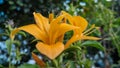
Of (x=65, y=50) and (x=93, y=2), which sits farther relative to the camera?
(x=93, y=2)

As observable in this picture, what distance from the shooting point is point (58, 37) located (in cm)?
76

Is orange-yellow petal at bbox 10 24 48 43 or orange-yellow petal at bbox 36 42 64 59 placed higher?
orange-yellow petal at bbox 10 24 48 43

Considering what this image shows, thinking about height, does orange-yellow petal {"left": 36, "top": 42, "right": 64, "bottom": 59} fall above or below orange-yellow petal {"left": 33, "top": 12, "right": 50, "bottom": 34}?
below

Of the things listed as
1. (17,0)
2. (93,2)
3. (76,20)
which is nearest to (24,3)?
(17,0)

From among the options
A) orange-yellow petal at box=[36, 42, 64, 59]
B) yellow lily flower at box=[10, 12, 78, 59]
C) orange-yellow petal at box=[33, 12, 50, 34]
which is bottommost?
orange-yellow petal at box=[36, 42, 64, 59]

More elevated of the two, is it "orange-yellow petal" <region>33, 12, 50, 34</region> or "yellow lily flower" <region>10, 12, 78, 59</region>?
"orange-yellow petal" <region>33, 12, 50, 34</region>

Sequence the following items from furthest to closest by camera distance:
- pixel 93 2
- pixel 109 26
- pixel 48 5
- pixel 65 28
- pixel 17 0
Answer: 1. pixel 48 5
2. pixel 17 0
3. pixel 93 2
4. pixel 109 26
5. pixel 65 28

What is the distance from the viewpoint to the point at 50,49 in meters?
0.69

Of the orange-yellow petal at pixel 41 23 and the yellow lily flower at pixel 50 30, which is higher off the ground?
the orange-yellow petal at pixel 41 23

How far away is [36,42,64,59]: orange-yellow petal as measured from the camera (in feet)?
2.23

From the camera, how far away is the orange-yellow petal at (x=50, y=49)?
68cm

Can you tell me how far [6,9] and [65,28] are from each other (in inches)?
102

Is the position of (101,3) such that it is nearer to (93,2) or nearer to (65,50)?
(93,2)

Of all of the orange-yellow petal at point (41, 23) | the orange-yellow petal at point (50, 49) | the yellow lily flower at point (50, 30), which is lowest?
the orange-yellow petal at point (50, 49)
